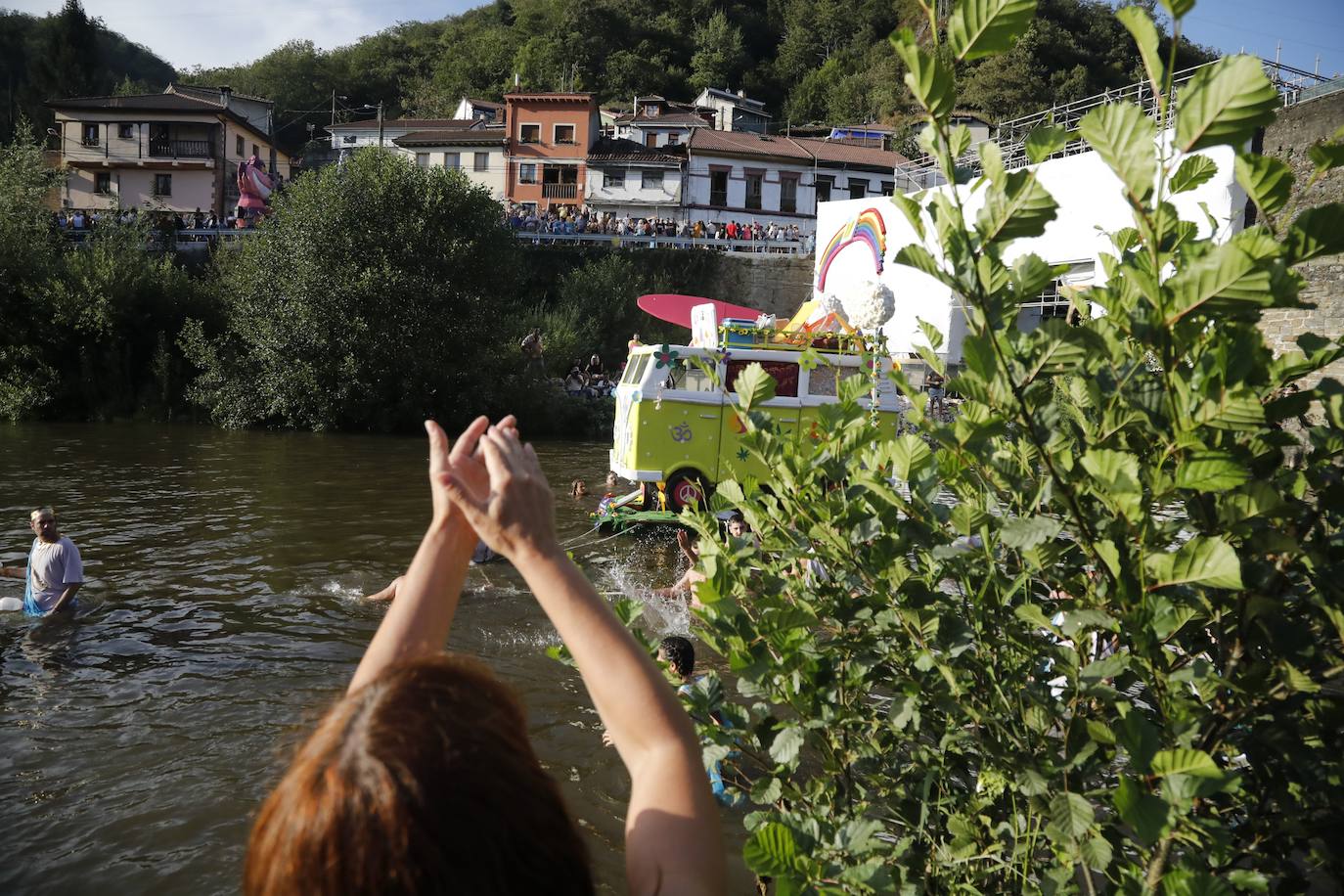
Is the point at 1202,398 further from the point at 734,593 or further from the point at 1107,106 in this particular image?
the point at 734,593

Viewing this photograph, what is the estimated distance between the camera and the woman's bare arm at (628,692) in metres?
1.46

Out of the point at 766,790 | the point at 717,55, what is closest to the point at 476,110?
the point at 717,55

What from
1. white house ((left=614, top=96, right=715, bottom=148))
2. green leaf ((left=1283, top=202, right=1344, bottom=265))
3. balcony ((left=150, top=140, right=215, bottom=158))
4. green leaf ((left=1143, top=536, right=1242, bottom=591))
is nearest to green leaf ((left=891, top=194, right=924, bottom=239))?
green leaf ((left=1283, top=202, right=1344, bottom=265))

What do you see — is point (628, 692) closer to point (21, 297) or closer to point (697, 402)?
point (697, 402)

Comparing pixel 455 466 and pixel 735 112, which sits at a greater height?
pixel 735 112

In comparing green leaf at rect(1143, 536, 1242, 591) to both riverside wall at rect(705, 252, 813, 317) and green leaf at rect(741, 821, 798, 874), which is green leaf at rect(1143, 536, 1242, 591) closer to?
green leaf at rect(741, 821, 798, 874)

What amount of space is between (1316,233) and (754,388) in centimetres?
121

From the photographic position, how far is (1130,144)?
146 cm

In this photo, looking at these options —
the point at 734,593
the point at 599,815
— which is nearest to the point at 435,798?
the point at 734,593

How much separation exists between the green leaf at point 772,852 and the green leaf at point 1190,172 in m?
1.38

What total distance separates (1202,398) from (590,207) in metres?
54.1

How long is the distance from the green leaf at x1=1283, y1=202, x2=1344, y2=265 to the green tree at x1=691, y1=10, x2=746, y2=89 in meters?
85.5

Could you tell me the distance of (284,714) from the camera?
25.4 feet

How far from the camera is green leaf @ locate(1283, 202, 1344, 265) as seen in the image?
1540mm
